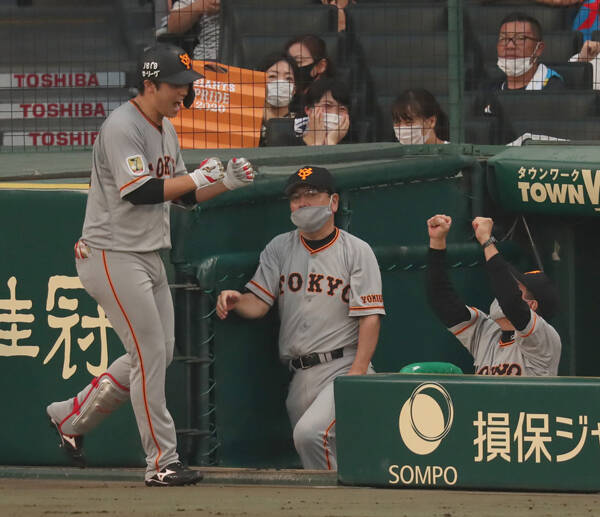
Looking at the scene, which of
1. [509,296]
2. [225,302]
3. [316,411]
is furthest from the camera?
A: [509,296]

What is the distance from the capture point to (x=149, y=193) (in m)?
4.77

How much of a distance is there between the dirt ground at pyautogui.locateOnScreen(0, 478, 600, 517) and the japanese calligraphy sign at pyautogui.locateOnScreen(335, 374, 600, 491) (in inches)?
3.8

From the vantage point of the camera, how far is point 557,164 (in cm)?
682

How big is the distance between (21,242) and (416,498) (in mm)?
2214

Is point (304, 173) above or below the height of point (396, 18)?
below

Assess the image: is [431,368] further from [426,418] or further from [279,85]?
[279,85]

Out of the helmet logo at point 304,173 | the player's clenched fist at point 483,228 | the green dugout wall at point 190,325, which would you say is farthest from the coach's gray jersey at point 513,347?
the helmet logo at point 304,173

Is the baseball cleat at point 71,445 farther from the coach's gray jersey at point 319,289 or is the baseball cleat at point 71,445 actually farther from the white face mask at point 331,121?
the white face mask at point 331,121

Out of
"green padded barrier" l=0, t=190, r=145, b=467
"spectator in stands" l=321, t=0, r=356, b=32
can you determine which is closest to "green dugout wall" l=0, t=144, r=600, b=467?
"green padded barrier" l=0, t=190, r=145, b=467

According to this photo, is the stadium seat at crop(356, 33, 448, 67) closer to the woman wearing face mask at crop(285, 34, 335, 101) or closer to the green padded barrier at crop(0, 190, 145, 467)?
the woman wearing face mask at crop(285, 34, 335, 101)

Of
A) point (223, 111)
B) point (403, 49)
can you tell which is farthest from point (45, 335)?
point (403, 49)

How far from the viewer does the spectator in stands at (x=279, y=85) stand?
7.58m

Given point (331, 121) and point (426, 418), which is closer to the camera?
point (426, 418)

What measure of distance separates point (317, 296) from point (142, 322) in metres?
1.10
